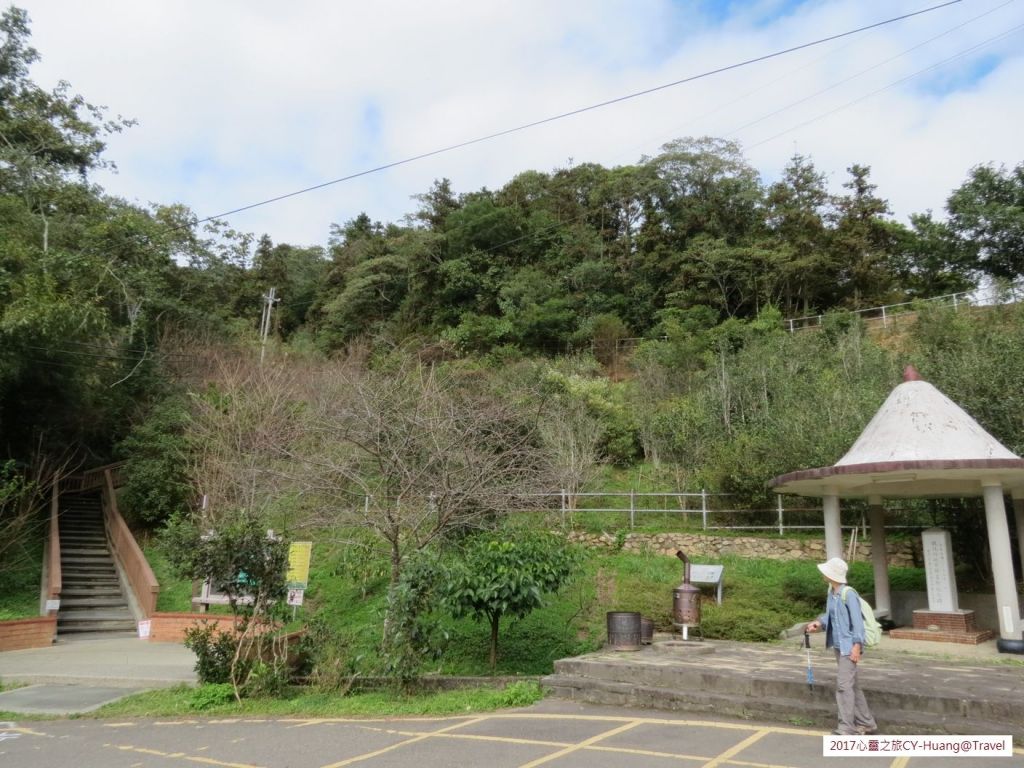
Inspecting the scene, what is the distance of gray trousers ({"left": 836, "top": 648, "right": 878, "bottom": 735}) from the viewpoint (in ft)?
18.7

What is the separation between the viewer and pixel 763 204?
115 ft

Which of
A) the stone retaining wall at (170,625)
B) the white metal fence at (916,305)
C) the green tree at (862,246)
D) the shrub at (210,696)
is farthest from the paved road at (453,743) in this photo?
the green tree at (862,246)

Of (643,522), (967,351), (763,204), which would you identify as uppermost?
(763,204)

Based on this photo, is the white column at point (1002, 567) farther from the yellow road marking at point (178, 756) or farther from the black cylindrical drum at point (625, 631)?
the yellow road marking at point (178, 756)

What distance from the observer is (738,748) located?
565 cm

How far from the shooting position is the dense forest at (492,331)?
1514 cm

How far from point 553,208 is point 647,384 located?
20064 millimetres

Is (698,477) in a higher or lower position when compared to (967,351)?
lower

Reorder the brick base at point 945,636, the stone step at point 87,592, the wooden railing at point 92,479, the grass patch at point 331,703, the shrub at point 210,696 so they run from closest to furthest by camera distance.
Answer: the grass patch at point 331,703
the shrub at point 210,696
the brick base at point 945,636
the stone step at point 87,592
the wooden railing at point 92,479

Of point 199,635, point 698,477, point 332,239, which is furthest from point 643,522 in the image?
point 332,239

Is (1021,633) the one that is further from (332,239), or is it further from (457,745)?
(332,239)

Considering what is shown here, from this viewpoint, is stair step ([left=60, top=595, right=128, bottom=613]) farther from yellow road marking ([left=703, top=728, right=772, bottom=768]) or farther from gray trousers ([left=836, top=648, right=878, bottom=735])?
gray trousers ([left=836, top=648, right=878, bottom=735])

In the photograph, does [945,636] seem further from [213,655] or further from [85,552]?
[85,552]

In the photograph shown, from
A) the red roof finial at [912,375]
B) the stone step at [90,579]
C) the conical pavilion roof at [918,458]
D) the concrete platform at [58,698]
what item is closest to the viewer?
the concrete platform at [58,698]
